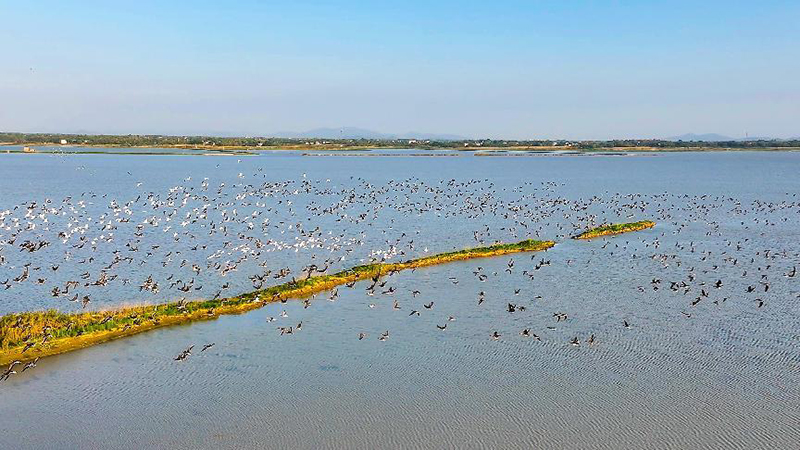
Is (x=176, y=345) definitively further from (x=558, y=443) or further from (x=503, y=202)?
(x=503, y=202)

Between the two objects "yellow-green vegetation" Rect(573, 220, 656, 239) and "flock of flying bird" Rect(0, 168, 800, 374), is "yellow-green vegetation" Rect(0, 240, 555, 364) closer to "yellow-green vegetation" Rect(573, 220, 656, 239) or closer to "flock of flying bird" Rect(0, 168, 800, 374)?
"flock of flying bird" Rect(0, 168, 800, 374)

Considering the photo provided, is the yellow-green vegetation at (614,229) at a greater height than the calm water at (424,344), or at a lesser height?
greater

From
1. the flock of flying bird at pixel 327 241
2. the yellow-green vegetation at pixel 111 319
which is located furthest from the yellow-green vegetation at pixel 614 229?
the yellow-green vegetation at pixel 111 319

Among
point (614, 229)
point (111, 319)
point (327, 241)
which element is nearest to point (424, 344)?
point (111, 319)

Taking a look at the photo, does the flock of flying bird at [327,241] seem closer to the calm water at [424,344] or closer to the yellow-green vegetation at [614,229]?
the calm water at [424,344]

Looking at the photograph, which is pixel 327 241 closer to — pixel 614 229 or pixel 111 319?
pixel 111 319

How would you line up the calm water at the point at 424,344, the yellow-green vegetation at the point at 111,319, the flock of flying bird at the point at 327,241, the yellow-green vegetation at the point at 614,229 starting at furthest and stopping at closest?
1. the yellow-green vegetation at the point at 614,229
2. the flock of flying bird at the point at 327,241
3. the yellow-green vegetation at the point at 111,319
4. the calm water at the point at 424,344

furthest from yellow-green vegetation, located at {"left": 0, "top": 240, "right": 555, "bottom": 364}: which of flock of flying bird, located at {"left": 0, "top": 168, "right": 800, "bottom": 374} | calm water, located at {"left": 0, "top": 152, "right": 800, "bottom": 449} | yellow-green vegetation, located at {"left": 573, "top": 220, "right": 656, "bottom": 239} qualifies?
yellow-green vegetation, located at {"left": 573, "top": 220, "right": 656, "bottom": 239}
